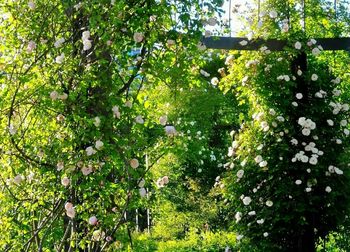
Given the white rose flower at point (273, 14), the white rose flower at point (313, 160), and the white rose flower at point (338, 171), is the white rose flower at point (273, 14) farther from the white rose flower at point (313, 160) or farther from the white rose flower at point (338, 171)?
the white rose flower at point (338, 171)

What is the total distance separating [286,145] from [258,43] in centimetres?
114

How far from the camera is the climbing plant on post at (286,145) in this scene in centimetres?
564

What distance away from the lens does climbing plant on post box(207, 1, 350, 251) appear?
5637mm

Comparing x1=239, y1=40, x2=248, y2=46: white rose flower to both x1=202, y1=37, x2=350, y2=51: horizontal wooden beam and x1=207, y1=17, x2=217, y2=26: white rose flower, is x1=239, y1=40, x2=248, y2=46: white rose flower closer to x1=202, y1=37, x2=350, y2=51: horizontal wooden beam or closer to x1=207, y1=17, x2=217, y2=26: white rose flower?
x1=202, y1=37, x2=350, y2=51: horizontal wooden beam

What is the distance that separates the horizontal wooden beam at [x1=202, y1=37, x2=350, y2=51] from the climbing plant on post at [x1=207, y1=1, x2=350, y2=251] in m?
0.01

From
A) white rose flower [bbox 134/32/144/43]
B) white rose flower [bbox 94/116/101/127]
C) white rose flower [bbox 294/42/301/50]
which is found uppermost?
white rose flower [bbox 294/42/301/50]

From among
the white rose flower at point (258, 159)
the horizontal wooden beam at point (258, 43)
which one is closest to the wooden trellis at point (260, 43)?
the horizontal wooden beam at point (258, 43)

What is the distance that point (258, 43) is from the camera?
591cm

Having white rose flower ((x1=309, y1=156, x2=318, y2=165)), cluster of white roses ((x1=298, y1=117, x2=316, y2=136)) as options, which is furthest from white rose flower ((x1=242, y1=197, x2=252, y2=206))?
cluster of white roses ((x1=298, y1=117, x2=316, y2=136))

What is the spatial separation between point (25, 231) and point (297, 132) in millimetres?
3368

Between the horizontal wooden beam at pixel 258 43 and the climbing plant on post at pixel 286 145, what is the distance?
0.01 metres

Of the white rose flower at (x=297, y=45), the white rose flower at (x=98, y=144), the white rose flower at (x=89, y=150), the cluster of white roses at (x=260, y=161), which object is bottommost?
the white rose flower at (x=89, y=150)

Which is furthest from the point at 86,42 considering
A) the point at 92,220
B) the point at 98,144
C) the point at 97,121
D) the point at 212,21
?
the point at 92,220

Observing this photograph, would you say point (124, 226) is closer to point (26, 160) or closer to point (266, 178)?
point (26, 160)
